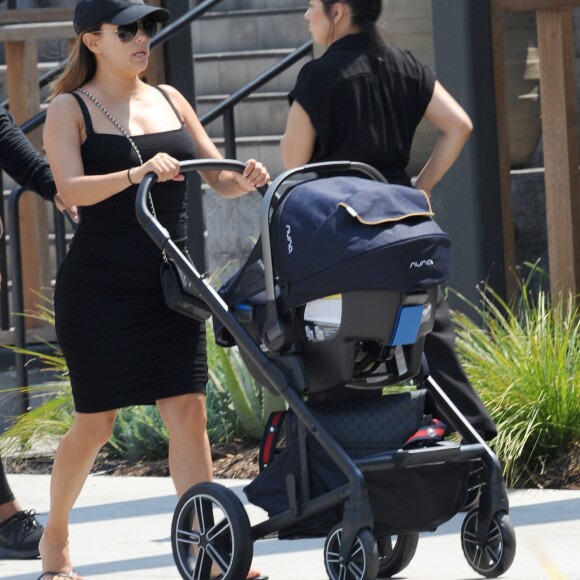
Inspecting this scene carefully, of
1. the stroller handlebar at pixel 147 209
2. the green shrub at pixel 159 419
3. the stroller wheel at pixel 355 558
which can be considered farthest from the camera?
the green shrub at pixel 159 419

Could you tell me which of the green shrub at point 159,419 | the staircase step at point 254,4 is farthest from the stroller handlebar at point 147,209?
the staircase step at point 254,4

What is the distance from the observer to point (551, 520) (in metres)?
5.12

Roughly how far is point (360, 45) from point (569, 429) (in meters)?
1.90

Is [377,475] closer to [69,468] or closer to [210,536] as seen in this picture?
[210,536]

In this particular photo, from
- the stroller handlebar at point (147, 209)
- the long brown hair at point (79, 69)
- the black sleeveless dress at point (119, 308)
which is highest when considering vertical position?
the long brown hair at point (79, 69)

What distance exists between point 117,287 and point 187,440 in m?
0.50

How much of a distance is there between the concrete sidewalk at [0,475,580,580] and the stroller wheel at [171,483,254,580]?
1.35 ft

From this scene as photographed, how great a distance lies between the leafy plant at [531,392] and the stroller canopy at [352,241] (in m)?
1.83

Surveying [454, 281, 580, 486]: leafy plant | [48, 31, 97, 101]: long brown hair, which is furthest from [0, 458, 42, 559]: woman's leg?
[454, 281, 580, 486]: leafy plant

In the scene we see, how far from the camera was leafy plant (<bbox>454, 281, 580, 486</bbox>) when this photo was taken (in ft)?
18.8

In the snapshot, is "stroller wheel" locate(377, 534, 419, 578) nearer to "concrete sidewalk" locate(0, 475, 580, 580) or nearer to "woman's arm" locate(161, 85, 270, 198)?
"concrete sidewalk" locate(0, 475, 580, 580)

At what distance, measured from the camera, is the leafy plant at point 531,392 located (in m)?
5.73

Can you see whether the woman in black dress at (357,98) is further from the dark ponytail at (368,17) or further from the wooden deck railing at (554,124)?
the wooden deck railing at (554,124)

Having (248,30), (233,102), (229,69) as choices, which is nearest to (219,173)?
(233,102)
